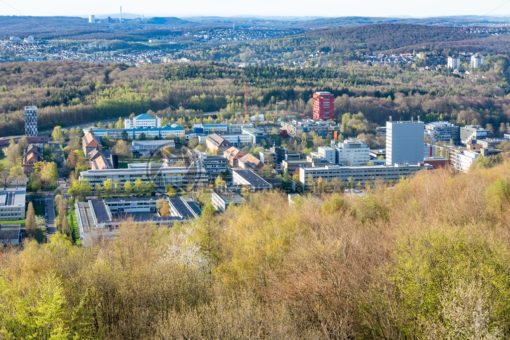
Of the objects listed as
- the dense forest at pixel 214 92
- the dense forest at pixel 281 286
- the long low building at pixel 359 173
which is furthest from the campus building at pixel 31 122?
the dense forest at pixel 281 286

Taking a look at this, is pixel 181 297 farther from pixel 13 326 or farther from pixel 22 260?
pixel 22 260

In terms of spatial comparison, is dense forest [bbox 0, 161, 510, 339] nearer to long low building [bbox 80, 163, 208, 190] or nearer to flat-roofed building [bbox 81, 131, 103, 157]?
long low building [bbox 80, 163, 208, 190]

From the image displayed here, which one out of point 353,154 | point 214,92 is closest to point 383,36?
point 214,92

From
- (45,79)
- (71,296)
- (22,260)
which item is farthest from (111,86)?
(71,296)

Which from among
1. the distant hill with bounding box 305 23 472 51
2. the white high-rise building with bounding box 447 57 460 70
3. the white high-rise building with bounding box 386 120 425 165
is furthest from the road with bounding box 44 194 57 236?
the distant hill with bounding box 305 23 472 51

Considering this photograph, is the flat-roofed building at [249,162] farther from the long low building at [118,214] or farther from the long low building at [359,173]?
the long low building at [118,214]

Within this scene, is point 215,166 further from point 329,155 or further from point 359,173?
point 359,173
